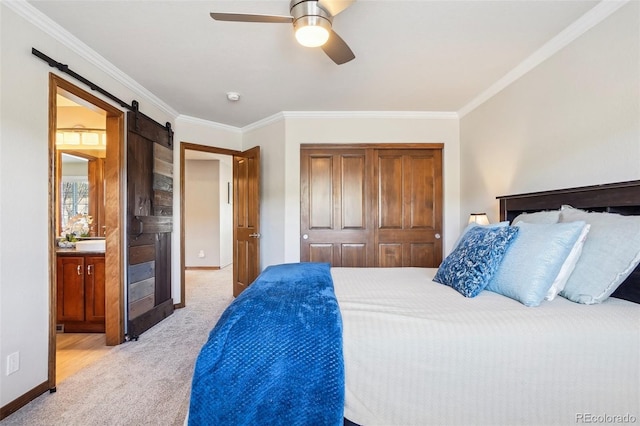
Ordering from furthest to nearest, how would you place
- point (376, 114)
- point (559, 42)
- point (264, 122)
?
1. point (264, 122)
2. point (376, 114)
3. point (559, 42)

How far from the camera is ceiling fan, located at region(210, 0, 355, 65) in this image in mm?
1606

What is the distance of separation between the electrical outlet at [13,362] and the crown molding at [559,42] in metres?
4.12

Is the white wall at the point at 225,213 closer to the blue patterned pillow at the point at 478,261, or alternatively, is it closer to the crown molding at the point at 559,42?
the crown molding at the point at 559,42

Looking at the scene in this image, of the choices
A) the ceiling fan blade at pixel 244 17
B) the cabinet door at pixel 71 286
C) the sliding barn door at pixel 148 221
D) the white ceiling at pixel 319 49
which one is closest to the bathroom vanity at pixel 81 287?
the cabinet door at pixel 71 286

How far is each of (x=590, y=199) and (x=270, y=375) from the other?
82.5 inches

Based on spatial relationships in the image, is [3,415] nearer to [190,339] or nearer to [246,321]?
[190,339]

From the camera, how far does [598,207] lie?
6.00 feet

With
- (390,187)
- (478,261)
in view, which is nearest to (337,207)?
(390,187)

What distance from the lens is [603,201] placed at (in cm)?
178

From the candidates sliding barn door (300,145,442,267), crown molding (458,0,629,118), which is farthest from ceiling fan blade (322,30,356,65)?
sliding barn door (300,145,442,267)

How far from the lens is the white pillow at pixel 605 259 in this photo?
1.36 meters

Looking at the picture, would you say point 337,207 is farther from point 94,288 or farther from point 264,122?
point 94,288

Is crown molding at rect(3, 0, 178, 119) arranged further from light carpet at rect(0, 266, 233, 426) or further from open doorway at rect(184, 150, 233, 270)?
open doorway at rect(184, 150, 233, 270)

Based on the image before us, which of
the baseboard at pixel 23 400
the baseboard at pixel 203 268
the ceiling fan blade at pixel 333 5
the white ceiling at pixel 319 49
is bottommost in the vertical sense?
the baseboard at pixel 203 268
